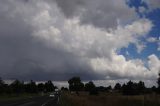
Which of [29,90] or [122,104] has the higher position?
[29,90]

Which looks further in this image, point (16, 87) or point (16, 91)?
point (16, 87)

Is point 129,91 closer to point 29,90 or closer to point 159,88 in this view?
point 159,88

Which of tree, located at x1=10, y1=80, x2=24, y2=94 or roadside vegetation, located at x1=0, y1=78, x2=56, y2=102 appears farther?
tree, located at x1=10, y1=80, x2=24, y2=94

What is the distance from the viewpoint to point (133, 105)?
30.7m

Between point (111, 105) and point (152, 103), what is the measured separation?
609cm

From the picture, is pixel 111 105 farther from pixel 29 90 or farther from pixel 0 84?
pixel 29 90

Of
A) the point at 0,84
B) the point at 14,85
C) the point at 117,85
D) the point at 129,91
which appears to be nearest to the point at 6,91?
the point at 0,84

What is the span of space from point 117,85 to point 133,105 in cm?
16263

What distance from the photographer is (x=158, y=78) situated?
72.9m

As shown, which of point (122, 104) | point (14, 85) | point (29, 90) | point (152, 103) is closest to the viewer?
point (152, 103)

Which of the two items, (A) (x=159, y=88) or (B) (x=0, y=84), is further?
(B) (x=0, y=84)

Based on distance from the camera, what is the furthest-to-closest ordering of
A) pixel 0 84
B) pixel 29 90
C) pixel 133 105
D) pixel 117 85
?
pixel 117 85 → pixel 29 90 → pixel 0 84 → pixel 133 105

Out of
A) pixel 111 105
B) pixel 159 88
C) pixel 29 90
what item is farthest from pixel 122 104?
pixel 29 90

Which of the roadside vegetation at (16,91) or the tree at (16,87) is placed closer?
the roadside vegetation at (16,91)
